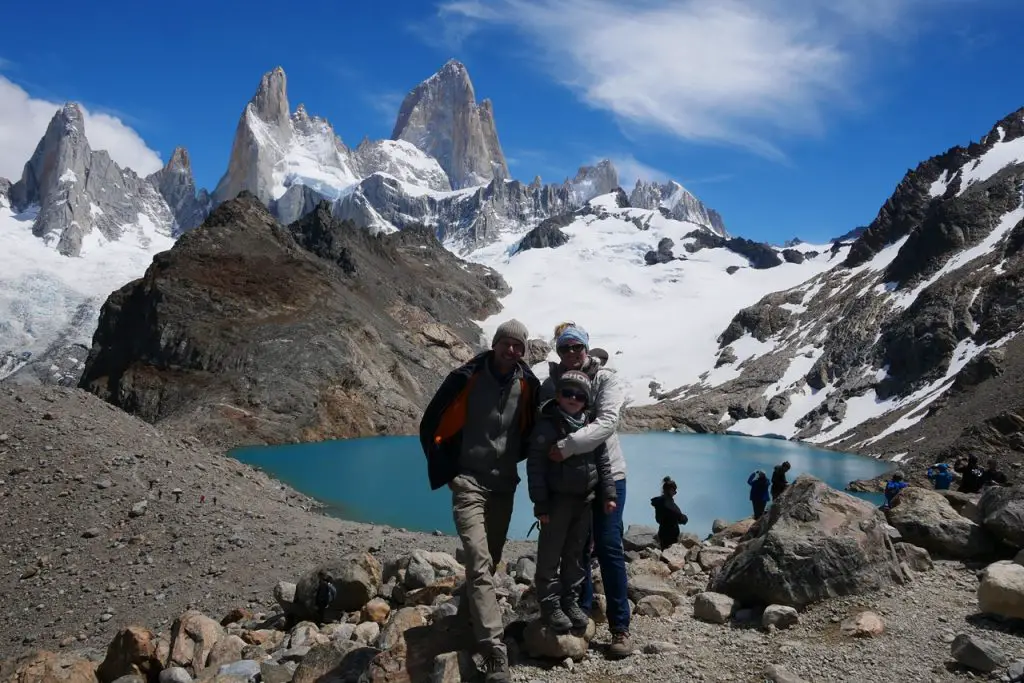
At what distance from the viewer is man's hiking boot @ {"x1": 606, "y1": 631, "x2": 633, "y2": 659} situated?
5895 mm

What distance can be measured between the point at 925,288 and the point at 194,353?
259 ft

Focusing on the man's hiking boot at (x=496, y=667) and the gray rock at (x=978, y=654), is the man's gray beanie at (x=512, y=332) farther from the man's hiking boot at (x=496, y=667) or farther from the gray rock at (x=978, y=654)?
the gray rock at (x=978, y=654)

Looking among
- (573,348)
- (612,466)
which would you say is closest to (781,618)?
(612,466)

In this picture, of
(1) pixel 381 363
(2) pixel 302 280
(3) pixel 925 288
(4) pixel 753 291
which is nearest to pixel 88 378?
(2) pixel 302 280

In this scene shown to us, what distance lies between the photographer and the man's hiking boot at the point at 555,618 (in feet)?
19.1

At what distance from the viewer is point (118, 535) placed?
1260 centimetres

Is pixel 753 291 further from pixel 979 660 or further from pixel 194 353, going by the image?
pixel 979 660

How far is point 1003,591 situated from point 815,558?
1.50 meters

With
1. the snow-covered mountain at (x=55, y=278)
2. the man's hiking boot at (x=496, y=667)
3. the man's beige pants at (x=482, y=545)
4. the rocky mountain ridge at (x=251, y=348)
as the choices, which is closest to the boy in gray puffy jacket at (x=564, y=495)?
the man's beige pants at (x=482, y=545)

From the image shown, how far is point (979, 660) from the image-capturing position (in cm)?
532

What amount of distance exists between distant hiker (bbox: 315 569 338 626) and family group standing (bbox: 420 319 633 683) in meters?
2.91

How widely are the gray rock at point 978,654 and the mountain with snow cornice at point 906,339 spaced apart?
117 ft

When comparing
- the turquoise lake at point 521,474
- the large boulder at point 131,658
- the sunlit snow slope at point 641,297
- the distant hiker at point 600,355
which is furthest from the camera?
the sunlit snow slope at point 641,297

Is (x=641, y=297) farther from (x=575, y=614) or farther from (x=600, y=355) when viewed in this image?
(x=575, y=614)
